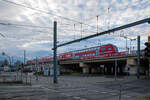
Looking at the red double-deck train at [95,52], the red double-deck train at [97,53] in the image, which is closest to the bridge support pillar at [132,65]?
the red double-deck train at [97,53]

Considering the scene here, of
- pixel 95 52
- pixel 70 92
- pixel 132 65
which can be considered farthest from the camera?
pixel 95 52

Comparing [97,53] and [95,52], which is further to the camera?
[95,52]

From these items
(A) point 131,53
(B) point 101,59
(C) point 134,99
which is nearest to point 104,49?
(B) point 101,59

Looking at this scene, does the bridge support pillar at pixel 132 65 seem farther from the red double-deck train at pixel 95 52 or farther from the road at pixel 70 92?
the road at pixel 70 92

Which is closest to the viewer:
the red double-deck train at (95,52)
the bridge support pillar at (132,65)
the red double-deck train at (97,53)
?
the bridge support pillar at (132,65)

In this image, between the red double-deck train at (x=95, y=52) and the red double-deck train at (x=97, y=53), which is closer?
the red double-deck train at (x=97, y=53)

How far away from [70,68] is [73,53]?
20.9 m

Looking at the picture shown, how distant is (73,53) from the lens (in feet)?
187

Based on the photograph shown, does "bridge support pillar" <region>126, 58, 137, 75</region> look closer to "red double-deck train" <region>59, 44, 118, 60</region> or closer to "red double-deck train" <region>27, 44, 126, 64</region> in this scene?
"red double-deck train" <region>27, 44, 126, 64</region>

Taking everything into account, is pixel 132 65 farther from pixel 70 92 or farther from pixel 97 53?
pixel 70 92

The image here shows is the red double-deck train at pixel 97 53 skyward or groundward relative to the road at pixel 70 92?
skyward

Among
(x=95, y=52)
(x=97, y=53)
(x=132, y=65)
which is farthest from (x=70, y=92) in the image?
(x=95, y=52)

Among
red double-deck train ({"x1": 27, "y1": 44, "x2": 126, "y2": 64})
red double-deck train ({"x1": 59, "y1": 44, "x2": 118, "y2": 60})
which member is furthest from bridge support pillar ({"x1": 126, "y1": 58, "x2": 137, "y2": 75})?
red double-deck train ({"x1": 59, "y1": 44, "x2": 118, "y2": 60})

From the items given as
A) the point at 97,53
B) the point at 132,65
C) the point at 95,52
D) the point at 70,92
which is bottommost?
the point at 70,92
